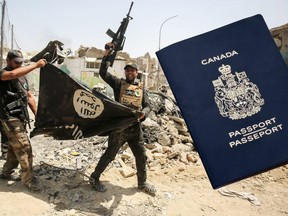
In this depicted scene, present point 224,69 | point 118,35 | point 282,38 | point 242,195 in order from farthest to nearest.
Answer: point 282,38 < point 242,195 < point 118,35 < point 224,69

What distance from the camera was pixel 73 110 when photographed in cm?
362

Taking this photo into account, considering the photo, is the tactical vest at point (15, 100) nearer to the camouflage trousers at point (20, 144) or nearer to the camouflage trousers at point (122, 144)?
the camouflage trousers at point (20, 144)

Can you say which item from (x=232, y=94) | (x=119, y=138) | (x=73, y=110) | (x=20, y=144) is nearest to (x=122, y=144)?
(x=119, y=138)

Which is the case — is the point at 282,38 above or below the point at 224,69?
above

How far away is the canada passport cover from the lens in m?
1.82

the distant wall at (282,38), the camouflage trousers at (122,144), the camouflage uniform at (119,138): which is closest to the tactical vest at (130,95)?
the camouflage uniform at (119,138)

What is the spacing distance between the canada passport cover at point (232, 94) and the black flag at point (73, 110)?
1.84 meters

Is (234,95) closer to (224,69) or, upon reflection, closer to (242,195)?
(224,69)

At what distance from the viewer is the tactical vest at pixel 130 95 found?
13.0 feet

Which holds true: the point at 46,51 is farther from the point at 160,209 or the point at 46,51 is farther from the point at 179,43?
the point at 160,209

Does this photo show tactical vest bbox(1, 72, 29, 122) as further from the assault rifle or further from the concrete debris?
the concrete debris

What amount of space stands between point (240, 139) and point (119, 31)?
2669 mm

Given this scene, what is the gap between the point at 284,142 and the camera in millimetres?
1815

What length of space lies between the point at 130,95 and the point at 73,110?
0.88 metres
